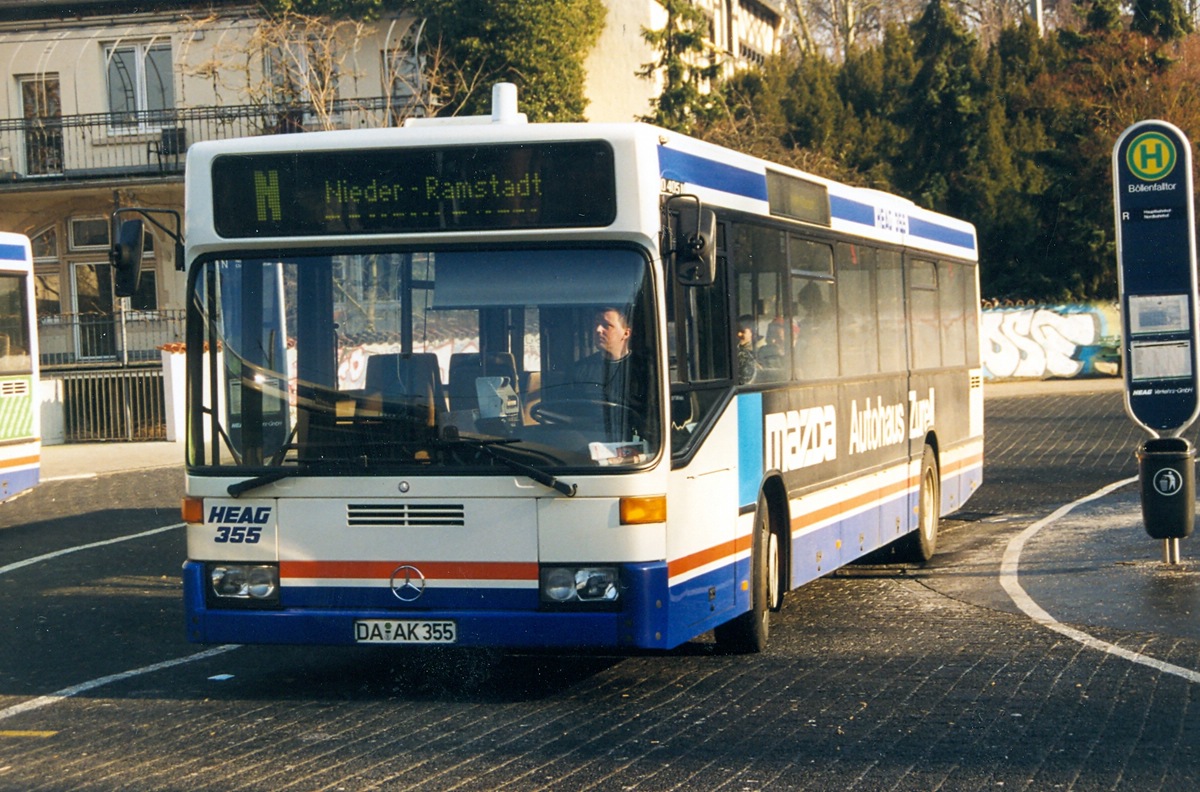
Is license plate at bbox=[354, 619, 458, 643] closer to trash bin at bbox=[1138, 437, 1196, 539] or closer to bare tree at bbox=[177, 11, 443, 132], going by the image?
trash bin at bbox=[1138, 437, 1196, 539]

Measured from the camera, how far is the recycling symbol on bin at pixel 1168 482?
12.3m

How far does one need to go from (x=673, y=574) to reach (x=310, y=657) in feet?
9.07

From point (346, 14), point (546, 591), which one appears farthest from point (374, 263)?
point (346, 14)

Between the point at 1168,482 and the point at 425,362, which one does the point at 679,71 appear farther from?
the point at 425,362

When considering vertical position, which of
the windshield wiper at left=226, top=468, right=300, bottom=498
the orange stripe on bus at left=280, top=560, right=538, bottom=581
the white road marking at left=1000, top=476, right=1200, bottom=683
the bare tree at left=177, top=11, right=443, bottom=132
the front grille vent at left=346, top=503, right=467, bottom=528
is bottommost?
the white road marking at left=1000, top=476, right=1200, bottom=683

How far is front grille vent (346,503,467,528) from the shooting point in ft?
25.6

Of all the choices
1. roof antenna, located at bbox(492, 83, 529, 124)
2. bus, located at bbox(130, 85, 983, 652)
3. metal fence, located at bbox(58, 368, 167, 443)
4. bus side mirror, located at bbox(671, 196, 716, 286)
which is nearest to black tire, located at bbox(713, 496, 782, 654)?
bus, located at bbox(130, 85, 983, 652)

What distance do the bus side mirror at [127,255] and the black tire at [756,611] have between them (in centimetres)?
346

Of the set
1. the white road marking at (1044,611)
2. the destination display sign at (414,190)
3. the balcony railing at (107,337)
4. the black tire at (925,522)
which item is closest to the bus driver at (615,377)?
the destination display sign at (414,190)

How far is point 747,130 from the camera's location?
40469 mm

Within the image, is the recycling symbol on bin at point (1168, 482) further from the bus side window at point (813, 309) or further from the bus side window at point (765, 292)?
the bus side window at point (765, 292)

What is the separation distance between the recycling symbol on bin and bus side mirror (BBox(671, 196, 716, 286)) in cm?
592

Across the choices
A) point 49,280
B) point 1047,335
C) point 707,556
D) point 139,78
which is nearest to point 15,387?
point 707,556

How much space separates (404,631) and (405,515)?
1.77ft
